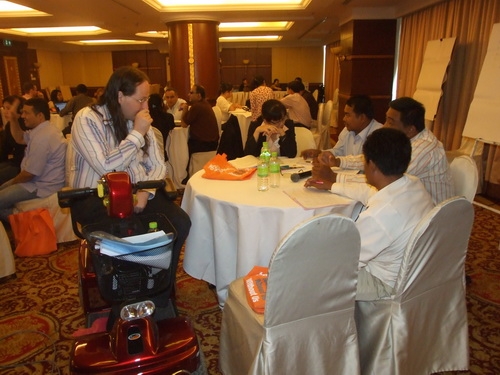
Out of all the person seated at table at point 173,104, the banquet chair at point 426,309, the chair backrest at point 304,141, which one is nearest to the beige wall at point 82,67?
the person seated at table at point 173,104

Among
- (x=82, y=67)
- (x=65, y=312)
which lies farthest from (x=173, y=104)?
(x=82, y=67)

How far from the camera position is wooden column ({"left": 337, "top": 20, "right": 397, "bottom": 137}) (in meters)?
7.35

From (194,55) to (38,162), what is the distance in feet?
16.4

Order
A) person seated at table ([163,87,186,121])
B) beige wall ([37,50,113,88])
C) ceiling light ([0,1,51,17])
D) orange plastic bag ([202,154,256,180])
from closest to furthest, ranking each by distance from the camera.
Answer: orange plastic bag ([202,154,256,180]) → person seated at table ([163,87,186,121]) → ceiling light ([0,1,51,17]) → beige wall ([37,50,113,88])

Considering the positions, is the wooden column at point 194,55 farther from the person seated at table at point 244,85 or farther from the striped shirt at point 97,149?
the striped shirt at point 97,149

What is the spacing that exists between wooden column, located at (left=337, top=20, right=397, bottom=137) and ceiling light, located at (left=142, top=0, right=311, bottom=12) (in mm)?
1148

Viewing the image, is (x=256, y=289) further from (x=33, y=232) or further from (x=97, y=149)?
(x=33, y=232)

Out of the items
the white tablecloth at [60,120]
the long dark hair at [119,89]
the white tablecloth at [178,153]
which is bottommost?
the white tablecloth at [178,153]

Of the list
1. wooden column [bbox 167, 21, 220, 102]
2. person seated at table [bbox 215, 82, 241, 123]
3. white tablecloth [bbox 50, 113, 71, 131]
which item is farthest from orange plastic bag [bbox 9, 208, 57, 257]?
wooden column [bbox 167, 21, 220, 102]

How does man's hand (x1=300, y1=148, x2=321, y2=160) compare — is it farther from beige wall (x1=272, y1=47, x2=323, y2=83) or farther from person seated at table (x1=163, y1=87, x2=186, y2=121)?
beige wall (x1=272, y1=47, x2=323, y2=83)

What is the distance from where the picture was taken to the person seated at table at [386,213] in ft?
5.40

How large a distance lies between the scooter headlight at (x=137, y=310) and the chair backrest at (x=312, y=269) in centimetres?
43

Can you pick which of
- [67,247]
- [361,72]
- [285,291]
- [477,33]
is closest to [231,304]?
[285,291]

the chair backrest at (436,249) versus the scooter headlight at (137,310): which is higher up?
the chair backrest at (436,249)
